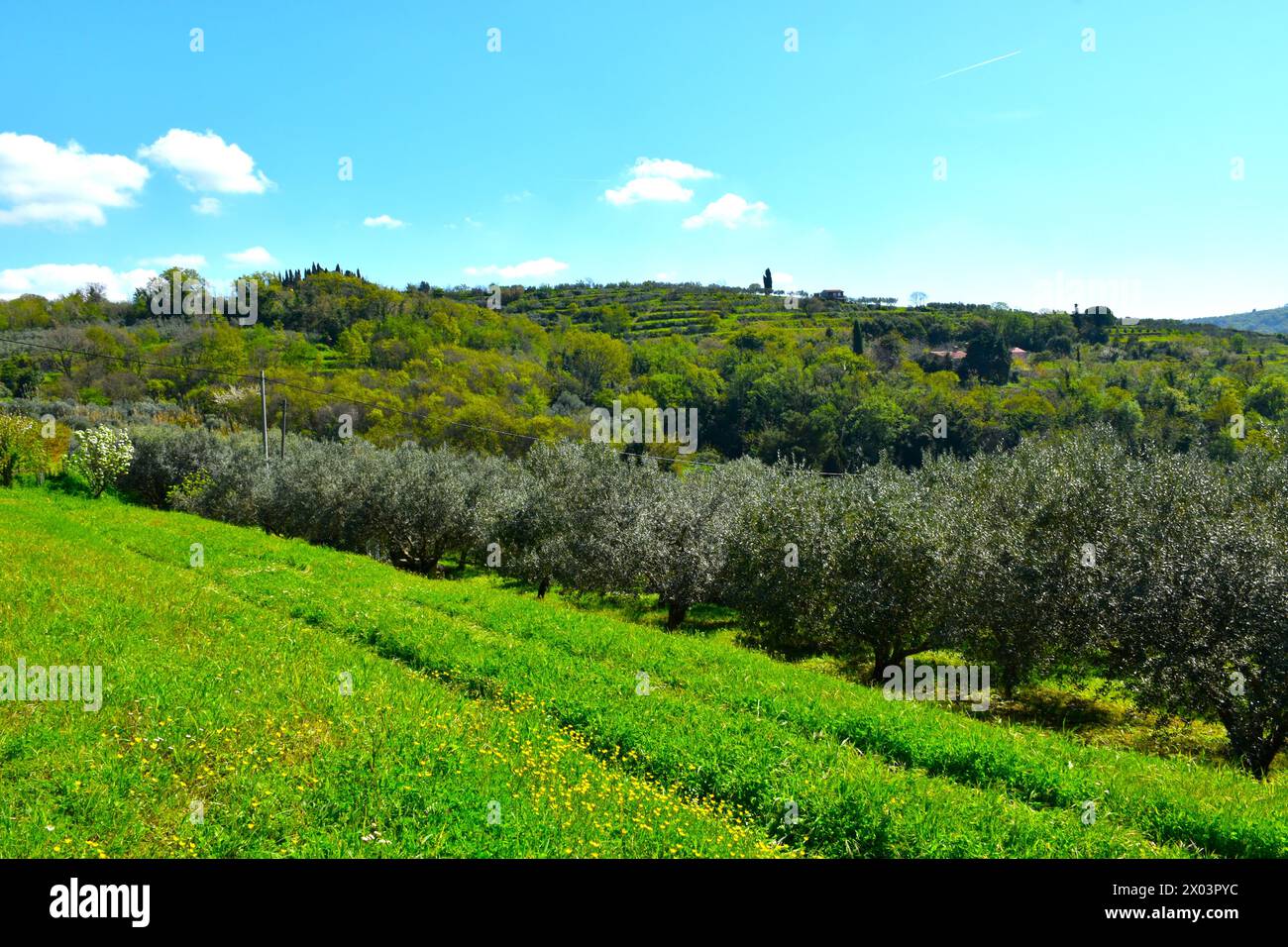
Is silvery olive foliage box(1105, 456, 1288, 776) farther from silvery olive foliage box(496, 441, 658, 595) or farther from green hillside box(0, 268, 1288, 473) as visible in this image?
green hillside box(0, 268, 1288, 473)

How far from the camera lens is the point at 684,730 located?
35.0 ft

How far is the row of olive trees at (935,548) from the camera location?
47.2ft

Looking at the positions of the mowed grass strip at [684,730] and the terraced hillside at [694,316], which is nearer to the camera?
the mowed grass strip at [684,730]

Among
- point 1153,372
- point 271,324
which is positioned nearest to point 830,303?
point 1153,372

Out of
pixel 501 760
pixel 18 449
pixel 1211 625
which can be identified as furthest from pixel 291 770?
Answer: pixel 18 449

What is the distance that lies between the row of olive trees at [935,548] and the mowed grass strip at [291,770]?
471 inches

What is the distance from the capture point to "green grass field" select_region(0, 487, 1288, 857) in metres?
7.05

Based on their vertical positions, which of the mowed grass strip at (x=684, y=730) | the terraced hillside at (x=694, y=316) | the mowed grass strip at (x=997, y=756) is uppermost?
the terraced hillside at (x=694, y=316)

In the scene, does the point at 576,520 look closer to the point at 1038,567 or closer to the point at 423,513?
the point at 423,513

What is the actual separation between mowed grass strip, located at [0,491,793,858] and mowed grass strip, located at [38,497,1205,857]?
0.54 meters

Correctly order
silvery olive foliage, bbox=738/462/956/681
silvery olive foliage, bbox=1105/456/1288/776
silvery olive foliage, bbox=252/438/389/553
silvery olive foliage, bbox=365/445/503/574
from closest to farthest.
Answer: silvery olive foliage, bbox=1105/456/1288/776 → silvery olive foliage, bbox=738/462/956/681 → silvery olive foliage, bbox=365/445/503/574 → silvery olive foliage, bbox=252/438/389/553

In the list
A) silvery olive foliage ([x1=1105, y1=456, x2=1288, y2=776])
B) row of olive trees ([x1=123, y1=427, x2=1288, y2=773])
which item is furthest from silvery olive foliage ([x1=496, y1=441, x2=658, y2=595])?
silvery olive foliage ([x1=1105, y1=456, x2=1288, y2=776])

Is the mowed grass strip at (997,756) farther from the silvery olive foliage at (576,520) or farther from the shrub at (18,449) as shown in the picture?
the shrub at (18,449)

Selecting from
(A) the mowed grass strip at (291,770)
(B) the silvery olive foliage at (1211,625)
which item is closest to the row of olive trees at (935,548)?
(B) the silvery olive foliage at (1211,625)
